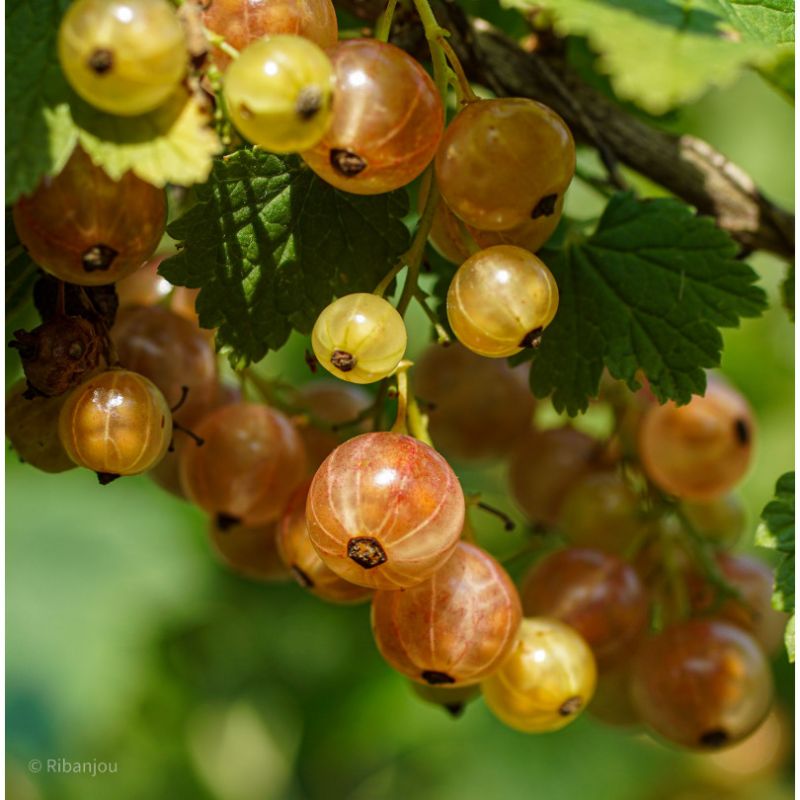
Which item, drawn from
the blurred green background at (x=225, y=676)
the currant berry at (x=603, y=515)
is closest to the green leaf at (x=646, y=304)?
the currant berry at (x=603, y=515)

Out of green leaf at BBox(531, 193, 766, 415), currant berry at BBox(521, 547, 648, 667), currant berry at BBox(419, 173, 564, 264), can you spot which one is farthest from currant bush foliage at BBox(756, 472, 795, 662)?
currant berry at BBox(419, 173, 564, 264)

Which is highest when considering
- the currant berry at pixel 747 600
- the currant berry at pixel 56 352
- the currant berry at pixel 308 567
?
the currant berry at pixel 56 352

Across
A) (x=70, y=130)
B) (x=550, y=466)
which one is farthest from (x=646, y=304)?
(x=70, y=130)

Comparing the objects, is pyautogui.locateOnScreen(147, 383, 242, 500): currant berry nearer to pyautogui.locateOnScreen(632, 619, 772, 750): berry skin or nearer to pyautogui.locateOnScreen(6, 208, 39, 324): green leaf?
pyautogui.locateOnScreen(6, 208, 39, 324): green leaf

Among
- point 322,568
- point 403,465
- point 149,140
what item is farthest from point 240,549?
point 149,140

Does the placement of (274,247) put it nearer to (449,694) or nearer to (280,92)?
(280,92)

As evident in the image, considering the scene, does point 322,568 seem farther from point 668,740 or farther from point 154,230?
point 668,740

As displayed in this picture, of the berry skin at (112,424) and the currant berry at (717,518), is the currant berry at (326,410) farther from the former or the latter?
the currant berry at (717,518)
